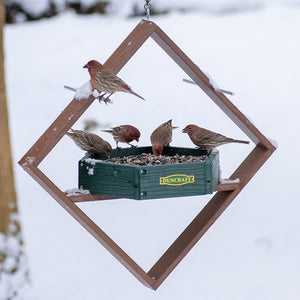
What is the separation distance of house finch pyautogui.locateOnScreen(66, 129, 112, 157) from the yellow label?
0.41m

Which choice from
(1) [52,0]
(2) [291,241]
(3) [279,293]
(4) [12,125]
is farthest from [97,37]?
(3) [279,293]

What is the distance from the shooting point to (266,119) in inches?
351

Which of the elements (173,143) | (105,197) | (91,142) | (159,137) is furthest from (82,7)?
(105,197)

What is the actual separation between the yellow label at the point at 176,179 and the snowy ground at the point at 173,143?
1650 millimetres

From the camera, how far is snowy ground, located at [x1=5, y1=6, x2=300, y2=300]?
259 inches

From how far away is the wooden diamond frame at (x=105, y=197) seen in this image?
314 centimetres

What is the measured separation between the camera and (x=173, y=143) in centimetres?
779

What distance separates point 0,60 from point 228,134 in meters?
3.58

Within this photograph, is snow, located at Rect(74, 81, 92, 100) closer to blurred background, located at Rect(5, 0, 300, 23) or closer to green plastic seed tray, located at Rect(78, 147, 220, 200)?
green plastic seed tray, located at Rect(78, 147, 220, 200)

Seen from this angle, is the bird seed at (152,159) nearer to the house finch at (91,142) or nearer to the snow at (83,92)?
the house finch at (91,142)

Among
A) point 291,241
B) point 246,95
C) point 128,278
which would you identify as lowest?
point 128,278

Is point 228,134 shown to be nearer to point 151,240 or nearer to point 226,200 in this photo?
point 151,240

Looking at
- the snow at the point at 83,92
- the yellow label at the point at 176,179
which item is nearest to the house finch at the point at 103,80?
the snow at the point at 83,92

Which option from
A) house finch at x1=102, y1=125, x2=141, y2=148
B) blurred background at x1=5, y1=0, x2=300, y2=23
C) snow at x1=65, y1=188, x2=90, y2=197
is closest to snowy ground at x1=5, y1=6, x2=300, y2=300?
blurred background at x1=5, y1=0, x2=300, y2=23
